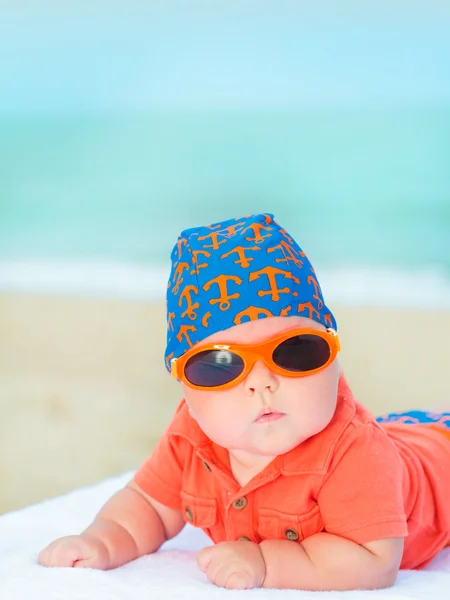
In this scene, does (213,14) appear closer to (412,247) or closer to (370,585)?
(412,247)

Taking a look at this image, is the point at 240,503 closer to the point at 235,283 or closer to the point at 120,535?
the point at 120,535

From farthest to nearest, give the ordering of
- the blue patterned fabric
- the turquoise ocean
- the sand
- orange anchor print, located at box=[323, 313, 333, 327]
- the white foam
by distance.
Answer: the turquoise ocean → the white foam → the sand → the blue patterned fabric → orange anchor print, located at box=[323, 313, 333, 327]

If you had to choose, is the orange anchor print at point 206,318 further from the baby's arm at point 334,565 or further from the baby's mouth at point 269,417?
the baby's arm at point 334,565

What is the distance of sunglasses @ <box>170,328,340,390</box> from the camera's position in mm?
1031

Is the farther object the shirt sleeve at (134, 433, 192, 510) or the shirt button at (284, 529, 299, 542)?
the shirt sleeve at (134, 433, 192, 510)

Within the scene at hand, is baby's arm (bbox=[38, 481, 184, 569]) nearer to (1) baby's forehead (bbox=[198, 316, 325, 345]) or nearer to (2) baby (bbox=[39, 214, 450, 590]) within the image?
(2) baby (bbox=[39, 214, 450, 590])

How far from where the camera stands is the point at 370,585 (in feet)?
3.29

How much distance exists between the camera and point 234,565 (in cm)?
99

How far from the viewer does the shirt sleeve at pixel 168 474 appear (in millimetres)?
1249

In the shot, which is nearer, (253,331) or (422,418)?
(253,331)

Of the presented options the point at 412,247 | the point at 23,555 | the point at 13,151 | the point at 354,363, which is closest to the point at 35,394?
the point at 354,363

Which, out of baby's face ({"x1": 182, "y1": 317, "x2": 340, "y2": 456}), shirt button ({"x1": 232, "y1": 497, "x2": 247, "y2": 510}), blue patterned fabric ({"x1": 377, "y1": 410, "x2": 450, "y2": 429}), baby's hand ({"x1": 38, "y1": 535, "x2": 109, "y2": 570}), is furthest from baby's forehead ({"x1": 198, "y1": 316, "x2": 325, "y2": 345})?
blue patterned fabric ({"x1": 377, "y1": 410, "x2": 450, "y2": 429})

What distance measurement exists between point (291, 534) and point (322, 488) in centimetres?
8

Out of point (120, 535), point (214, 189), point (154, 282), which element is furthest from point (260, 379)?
point (214, 189)
